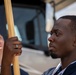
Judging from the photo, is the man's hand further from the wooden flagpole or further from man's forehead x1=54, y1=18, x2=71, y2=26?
man's forehead x1=54, y1=18, x2=71, y2=26

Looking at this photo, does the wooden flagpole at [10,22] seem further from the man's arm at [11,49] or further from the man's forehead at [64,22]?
the man's forehead at [64,22]

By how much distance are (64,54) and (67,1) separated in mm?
4693

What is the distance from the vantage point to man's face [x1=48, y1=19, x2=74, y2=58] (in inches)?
100

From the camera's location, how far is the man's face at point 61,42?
8.36 feet

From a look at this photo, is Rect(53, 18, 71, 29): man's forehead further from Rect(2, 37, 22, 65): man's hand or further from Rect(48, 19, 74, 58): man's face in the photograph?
Rect(2, 37, 22, 65): man's hand

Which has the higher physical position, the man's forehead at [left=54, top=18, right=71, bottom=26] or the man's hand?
the man's forehead at [left=54, top=18, right=71, bottom=26]

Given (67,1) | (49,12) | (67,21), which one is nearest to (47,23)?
(49,12)

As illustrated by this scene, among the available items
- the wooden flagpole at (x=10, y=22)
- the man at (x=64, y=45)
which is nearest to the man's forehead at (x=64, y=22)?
the man at (x=64, y=45)

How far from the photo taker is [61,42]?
2570 mm

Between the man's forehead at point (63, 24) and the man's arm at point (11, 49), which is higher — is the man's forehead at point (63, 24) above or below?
→ above

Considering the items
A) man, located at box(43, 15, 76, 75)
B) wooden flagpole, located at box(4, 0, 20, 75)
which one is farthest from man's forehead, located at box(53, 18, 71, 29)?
wooden flagpole, located at box(4, 0, 20, 75)

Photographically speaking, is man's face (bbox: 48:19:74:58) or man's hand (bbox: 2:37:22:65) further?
man's face (bbox: 48:19:74:58)

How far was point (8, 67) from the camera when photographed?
2.48m

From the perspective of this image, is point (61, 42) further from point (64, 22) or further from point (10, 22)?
point (10, 22)
